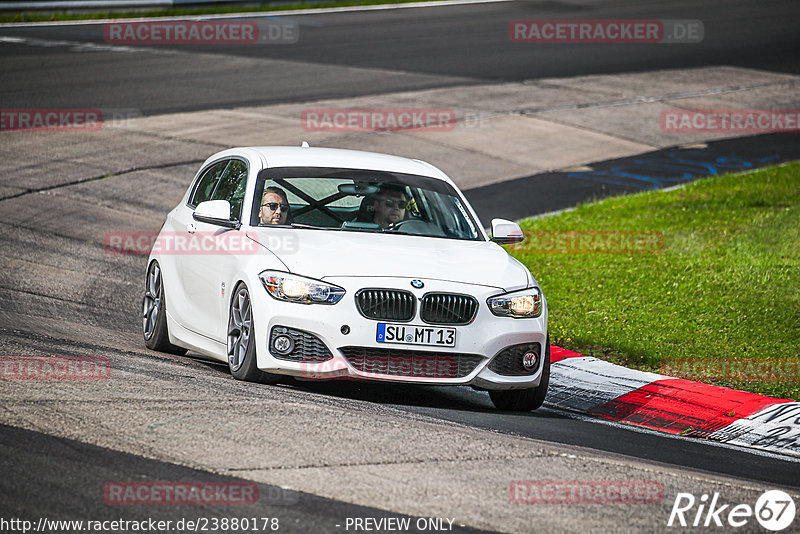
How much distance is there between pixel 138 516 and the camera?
505cm

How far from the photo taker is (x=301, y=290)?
782 centimetres

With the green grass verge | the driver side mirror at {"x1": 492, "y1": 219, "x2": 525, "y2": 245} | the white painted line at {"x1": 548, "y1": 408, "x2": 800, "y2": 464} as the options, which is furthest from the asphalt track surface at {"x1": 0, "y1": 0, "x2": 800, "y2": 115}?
the white painted line at {"x1": 548, "y1": 408, "x2": 800, "y2": 464}

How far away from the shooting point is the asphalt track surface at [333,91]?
5.60 metres

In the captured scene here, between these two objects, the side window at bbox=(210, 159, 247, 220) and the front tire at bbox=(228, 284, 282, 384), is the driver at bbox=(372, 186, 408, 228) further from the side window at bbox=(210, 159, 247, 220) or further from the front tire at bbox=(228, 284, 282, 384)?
the front tire at bbox=(228, 284, 282, 384)

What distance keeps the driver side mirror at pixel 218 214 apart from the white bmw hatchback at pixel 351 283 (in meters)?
0.01

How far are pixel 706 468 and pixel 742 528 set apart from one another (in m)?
1.60

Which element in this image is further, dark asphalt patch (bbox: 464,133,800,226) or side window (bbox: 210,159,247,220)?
dark asphalt patch (bbox: 464,133,800,226)

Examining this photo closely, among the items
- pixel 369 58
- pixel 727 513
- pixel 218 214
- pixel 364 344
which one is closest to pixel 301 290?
pixel 364 344

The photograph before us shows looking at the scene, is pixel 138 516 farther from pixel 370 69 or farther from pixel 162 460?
pixel 370 69

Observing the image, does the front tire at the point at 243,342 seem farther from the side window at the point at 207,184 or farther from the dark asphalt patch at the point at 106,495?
the dark asphalt patch at the point at 106,495

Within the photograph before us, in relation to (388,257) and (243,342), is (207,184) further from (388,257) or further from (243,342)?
(388,257)

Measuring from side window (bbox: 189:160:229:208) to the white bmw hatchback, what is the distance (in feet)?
0.48

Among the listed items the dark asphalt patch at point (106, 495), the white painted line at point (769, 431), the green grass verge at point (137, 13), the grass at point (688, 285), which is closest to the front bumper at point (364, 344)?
the white painted line at point (769, 431)

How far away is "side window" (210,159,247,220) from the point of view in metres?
9.21
